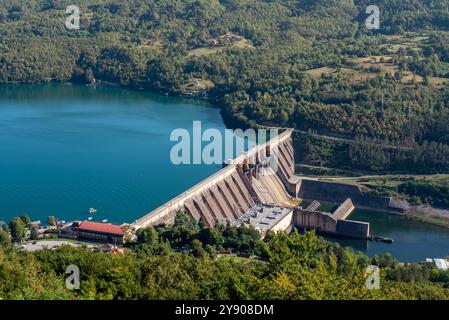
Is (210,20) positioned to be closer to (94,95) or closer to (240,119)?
(94,95)

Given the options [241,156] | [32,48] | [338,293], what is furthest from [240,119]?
[338,293]

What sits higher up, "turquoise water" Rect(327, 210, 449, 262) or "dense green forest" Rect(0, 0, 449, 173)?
"dense green forest" Rect(0, 0, 449, 173)

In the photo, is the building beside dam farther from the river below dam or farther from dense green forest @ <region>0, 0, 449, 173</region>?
dense green forest @ <region>0, 0, 449, 173</region>

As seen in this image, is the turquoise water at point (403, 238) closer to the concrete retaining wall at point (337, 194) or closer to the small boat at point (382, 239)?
the small boat at point (382, 239)

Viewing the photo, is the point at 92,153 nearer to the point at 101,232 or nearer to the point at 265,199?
the point at 265,199

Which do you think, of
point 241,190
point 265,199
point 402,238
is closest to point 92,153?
point 241,190

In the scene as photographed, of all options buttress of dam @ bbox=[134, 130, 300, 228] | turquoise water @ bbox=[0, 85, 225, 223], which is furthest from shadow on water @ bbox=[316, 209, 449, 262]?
turquoise water @ bbox=[0, 85, 225, 223]

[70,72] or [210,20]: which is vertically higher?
[210,20]
